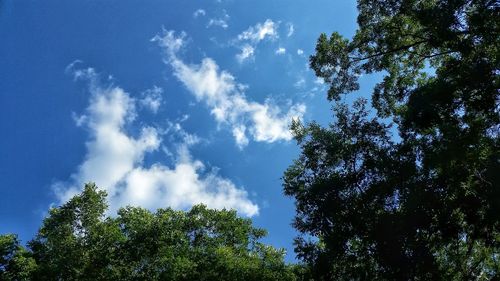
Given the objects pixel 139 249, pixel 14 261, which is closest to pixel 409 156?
pixel 139 249

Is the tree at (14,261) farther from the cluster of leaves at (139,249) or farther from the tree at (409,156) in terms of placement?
the tree at (409,156)

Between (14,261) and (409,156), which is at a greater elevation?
(14,261)

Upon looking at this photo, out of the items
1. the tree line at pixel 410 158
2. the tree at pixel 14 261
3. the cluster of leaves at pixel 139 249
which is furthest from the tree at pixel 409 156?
the tree at pixel 14 261

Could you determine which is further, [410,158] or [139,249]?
[139,249]

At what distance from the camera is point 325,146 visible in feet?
66.9

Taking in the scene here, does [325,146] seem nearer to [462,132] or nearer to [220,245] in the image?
[462,132]

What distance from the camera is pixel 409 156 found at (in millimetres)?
18406

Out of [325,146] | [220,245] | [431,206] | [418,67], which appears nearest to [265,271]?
[220,245]

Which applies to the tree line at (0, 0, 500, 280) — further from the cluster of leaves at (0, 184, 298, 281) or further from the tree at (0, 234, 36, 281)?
the tree at (0, 234, 36, 281)

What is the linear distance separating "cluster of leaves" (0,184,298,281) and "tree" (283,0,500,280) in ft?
30.9

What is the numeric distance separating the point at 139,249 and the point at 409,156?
19841mm

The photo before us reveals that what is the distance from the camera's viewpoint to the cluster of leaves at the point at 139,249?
89.0ft

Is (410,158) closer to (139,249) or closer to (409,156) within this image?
(409,156)

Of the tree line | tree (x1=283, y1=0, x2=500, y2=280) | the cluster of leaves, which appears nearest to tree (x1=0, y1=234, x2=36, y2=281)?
the cluster of leaves
